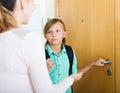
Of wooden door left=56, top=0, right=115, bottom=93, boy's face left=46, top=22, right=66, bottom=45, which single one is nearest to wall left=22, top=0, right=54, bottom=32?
wooden door left=56, top=0, right=115, bottom=93

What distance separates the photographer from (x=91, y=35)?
6.18ft

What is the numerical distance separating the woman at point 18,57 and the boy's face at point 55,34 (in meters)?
0.90

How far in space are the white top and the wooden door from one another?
3.28 ft

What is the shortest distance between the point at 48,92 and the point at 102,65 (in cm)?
100

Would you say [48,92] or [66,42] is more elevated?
[66,42]

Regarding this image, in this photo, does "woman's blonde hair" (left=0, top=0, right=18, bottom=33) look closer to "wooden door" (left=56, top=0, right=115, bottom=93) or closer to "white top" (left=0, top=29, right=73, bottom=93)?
"white top" (left=0, top=29, right=73, bottom=93)

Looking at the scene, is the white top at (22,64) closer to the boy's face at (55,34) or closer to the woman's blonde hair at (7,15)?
the woman's blonde hair at (7,15)

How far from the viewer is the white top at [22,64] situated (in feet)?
2.72

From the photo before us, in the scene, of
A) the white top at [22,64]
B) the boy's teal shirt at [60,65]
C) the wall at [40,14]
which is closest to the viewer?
the white top at [22,64]

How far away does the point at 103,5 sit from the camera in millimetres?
1768

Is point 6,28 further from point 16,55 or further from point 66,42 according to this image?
point 66,42

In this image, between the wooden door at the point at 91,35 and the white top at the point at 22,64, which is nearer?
the white top at the point at 22,64

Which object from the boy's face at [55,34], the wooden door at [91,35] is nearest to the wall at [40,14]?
the wooden door at [91,35]

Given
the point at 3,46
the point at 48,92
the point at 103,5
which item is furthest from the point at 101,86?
the point at 3,46
